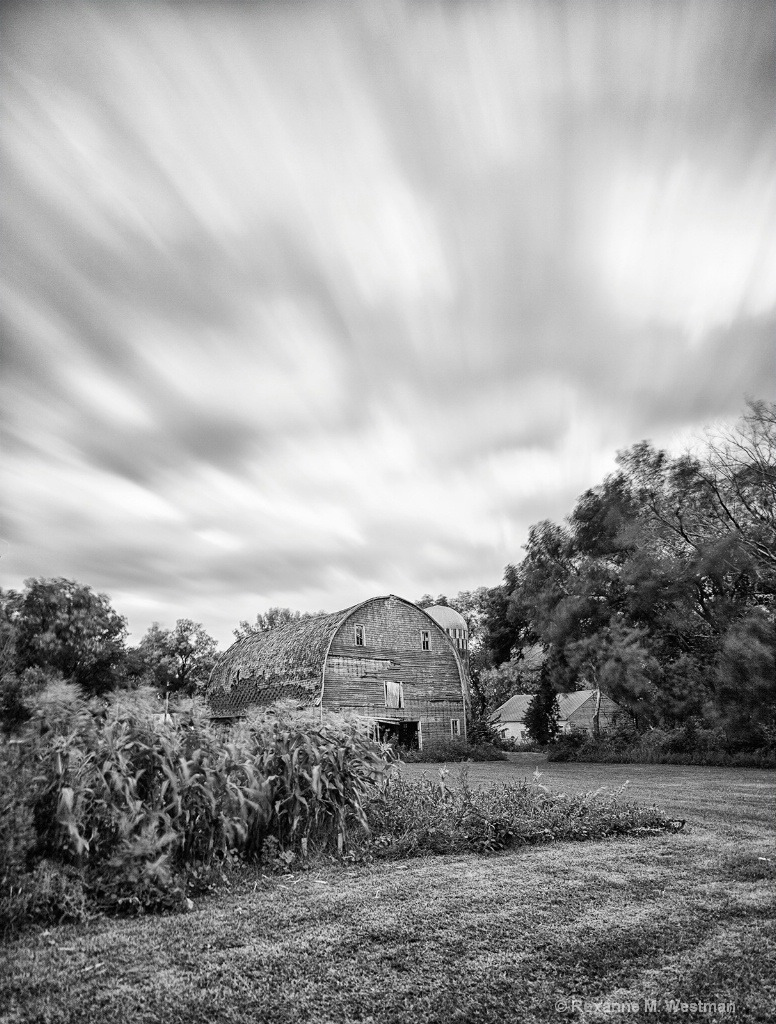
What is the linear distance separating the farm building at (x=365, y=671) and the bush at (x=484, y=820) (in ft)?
63.7

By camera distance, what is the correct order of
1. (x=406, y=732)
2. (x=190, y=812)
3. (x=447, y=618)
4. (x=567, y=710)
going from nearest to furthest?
(x=190, y=812) < (x=406, y=732) < (x=567, y=710) < (x=447, y=618)

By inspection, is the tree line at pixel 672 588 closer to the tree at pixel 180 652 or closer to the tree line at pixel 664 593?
the tree line at pixel 664 593

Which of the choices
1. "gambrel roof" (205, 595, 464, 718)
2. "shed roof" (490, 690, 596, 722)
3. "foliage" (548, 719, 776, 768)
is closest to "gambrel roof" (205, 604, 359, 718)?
"gambrel roof" (205, 595, 464, 718)

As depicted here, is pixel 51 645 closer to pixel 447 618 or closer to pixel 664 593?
pixel 664 593

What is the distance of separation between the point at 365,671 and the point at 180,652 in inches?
902

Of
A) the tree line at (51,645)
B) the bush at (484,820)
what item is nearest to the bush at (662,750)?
the bush at (484,820)

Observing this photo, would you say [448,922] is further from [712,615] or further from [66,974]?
[712,615]

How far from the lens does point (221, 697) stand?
1256 inches

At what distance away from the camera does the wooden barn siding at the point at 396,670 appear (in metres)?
28.5

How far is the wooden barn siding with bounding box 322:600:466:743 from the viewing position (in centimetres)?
2847

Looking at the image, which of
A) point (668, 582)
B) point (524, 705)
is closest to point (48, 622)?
point (668, 582)

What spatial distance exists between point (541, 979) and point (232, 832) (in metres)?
3.11

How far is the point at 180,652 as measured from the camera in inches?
1877

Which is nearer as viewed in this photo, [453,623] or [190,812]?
[190,812]
